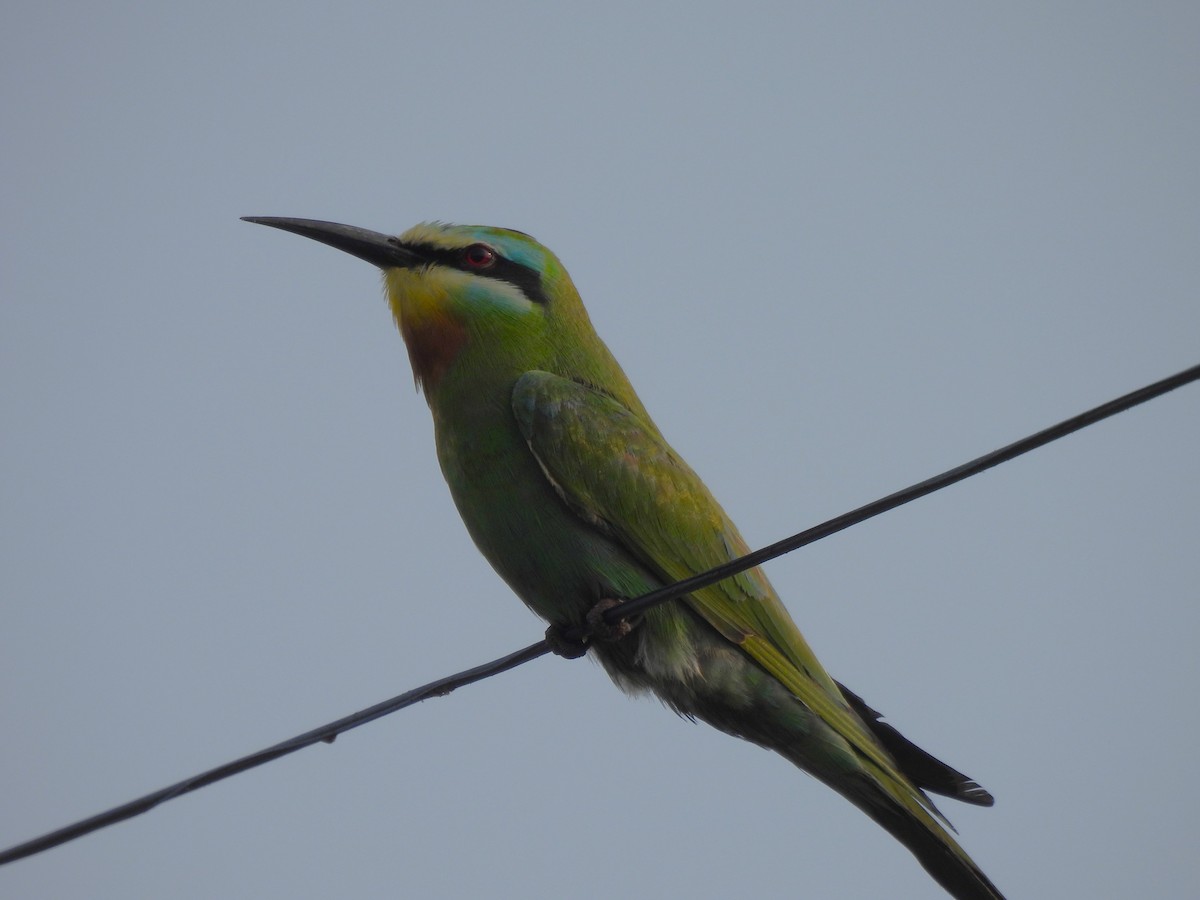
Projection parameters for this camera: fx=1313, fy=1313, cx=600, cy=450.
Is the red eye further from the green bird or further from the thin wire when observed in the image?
the thin wire

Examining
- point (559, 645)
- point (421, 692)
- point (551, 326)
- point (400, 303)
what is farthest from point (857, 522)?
point (400, 303)

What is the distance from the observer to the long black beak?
450 cm

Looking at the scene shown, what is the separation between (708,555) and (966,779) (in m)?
1.00

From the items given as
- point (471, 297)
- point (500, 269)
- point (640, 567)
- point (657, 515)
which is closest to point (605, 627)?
point (640, 567)

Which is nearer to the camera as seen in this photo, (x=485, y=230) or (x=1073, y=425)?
(x=1073, y=425)

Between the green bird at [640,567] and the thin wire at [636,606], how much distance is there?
2.15 feet

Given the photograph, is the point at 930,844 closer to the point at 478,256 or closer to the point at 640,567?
the point at 640,567

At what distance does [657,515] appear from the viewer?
4.02 m

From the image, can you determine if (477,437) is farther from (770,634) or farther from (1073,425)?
(1073,425)

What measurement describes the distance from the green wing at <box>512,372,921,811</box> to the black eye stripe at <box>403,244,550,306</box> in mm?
486

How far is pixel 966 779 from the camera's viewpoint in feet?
12.2

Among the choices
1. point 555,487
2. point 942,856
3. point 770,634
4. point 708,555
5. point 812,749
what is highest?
point 555,487

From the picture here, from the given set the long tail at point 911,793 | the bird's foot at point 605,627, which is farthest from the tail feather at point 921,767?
the bird's foot at point 605,627

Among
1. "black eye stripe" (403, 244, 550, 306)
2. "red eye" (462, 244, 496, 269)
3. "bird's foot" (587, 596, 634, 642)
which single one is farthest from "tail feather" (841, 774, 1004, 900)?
"red eye" (462, 244, 496, 269)
